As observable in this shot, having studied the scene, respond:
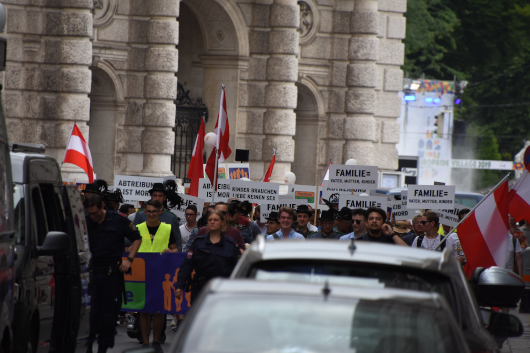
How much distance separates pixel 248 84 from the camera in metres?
26.4

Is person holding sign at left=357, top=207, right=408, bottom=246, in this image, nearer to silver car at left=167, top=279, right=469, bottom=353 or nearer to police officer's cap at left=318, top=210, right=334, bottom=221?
police officer's cap at left=318, top=210, right=334, bottom=221

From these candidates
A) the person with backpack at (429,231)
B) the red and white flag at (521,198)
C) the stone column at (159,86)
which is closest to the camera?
the red and white flag at (521,198)

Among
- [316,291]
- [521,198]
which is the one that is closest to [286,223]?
[521,198]

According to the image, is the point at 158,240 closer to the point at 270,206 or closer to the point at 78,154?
the point at 270,206

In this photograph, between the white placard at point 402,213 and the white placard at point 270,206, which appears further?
the white placard at point 402,213

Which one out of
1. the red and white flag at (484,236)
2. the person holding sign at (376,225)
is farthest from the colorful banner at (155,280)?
the red and white flag at (484,236)

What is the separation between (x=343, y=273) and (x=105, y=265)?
5.58 meters

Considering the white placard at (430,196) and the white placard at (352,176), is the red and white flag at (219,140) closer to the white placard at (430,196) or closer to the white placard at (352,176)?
the white placard at (352,176)

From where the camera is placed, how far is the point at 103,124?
2453 cm

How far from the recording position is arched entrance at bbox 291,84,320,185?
2845 centimetres

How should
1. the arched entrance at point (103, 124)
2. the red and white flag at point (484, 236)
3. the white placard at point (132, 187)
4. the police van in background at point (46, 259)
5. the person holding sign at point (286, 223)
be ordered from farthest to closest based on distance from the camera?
the arched entrance at point (103, 124) < the white placard at point (132, 187) < the person holding sign at point (286, 223) < the red and white flag at point (484, 236) < the police van in background at point (46, 259)

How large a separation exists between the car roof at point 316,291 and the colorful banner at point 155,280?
7.65m

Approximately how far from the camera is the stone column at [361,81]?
90.9ft

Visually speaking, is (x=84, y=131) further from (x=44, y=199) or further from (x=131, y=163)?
(x=44, y=199)
